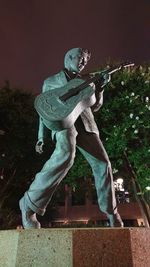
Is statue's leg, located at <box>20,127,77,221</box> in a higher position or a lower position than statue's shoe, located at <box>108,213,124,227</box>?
higher

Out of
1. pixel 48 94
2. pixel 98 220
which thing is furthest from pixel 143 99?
pixel 98 220

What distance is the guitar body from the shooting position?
4387mm

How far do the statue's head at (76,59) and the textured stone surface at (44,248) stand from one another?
2.86 meters

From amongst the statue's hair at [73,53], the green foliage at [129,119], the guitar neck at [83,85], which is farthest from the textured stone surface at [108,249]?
the green foliage at [129,119]

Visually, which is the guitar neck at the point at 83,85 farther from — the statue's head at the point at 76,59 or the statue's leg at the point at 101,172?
the statue's leg at the point at 101,172

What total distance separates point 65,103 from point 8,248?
2169mm

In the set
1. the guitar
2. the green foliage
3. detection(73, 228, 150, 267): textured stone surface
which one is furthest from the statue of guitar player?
the green foliage

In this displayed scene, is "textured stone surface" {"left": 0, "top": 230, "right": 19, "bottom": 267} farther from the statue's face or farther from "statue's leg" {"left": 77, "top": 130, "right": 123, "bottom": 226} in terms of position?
the statue's face

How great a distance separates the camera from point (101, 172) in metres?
4.71

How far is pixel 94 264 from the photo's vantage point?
3.46 metres

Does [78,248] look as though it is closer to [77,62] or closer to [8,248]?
[8,248]

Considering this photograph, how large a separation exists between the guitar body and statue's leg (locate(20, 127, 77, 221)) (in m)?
0.33

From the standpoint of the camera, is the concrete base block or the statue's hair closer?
the concrete base block

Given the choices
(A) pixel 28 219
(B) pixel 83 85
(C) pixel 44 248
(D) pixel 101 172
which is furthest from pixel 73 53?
(C) pixel 44 248
